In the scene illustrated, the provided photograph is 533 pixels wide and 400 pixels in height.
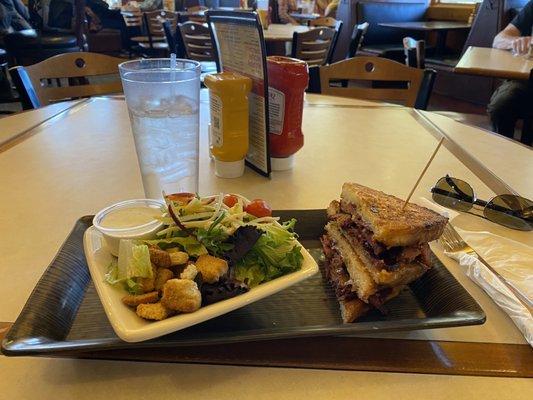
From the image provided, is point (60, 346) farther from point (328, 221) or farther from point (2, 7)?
point (2, 7)

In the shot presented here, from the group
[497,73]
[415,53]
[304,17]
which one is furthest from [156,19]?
[497,73]

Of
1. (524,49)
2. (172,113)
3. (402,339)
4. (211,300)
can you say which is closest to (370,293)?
(402,339)

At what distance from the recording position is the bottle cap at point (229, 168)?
3.55 feet

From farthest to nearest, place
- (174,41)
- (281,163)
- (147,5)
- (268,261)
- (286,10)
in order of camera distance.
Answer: (147,5) < (286,10) < (174,41) < (281,163) < (268,261)

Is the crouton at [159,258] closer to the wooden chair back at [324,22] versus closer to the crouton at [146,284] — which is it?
the crouton at [146,284]

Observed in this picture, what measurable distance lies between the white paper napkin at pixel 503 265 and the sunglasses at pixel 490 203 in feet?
0.07

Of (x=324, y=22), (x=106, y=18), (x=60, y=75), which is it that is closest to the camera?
(x=60, y=75)

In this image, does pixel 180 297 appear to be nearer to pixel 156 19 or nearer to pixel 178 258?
pixel 178 258

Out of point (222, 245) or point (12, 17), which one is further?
point (12, 17)

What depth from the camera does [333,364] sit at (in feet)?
1.83

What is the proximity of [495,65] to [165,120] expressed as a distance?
2.20 metres

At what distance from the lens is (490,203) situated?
939mm

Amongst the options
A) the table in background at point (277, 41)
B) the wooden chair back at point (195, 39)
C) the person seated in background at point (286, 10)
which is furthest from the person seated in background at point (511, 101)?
the person seated in background at point (286, 10)

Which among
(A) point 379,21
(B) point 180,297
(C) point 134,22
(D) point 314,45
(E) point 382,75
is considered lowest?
(C) point 134,22
